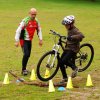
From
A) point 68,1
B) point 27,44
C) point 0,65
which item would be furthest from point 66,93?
point 68,1

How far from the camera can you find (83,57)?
11836 millimetres

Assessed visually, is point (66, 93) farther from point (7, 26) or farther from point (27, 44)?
point (7, 26)

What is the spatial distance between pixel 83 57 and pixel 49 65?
1540mm

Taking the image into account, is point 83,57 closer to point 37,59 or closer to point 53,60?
point 53,60

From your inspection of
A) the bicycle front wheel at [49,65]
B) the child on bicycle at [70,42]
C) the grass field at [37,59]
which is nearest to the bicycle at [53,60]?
the bicycle front wheel at [49,65]

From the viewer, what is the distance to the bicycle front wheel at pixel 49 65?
10420 mm

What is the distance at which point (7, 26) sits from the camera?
80.9 feet

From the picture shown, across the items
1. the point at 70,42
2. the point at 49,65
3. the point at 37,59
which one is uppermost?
the point at 70,42

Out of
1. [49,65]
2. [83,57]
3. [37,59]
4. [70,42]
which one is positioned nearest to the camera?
[70,42]

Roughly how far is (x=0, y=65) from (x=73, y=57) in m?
3.26

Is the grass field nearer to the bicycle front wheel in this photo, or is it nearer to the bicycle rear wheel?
the bicycle rear wheel

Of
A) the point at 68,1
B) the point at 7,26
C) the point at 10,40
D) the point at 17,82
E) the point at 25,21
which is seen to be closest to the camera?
the point at 17,82

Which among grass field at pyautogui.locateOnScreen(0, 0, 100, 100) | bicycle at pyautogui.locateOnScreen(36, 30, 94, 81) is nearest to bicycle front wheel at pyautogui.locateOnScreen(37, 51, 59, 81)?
bicycle at pyautogui.locateOnScreen(36, 30, 94, 81)

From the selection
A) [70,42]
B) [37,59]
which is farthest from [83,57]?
[37,59]
